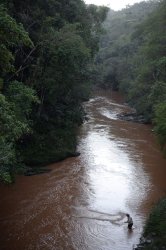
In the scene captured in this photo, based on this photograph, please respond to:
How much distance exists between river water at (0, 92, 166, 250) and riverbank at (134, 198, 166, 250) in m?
1.18

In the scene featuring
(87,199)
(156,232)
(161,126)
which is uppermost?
(161,126)

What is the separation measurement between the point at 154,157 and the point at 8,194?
12567 millimetres

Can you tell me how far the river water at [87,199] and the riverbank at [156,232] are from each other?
1178mm

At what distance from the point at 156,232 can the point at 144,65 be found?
33.2 metres

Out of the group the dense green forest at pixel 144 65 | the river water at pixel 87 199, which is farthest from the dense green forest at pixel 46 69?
the dense green forest at pixel 144 65

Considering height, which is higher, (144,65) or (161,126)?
(144,65)

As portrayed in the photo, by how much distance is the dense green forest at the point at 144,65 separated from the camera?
3272 centimetres

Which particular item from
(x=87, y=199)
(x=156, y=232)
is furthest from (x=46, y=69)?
(x=156, y=232)

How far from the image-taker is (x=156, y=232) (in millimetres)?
14938

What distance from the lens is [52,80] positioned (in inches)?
984

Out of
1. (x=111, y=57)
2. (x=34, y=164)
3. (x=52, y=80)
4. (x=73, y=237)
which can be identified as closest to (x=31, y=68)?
(x=52, y=80)

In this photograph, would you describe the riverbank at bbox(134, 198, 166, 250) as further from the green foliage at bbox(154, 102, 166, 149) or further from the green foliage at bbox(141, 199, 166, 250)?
the green foliage at bbox(154, 102, 166, 149)

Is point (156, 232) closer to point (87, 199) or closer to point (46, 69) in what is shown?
point (87, 199)

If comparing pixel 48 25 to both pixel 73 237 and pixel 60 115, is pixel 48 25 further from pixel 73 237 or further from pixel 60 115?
pixel 73 237
